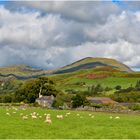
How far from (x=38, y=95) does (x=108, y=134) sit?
97586 mm

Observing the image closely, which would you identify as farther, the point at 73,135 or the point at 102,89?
the point at 102,89

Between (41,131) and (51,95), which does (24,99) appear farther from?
(41,131)

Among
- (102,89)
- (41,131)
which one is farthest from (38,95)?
(41,131)

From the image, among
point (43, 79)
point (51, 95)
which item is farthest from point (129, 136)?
point (43, 79)

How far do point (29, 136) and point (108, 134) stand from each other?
5.77m

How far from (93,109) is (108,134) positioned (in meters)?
53.3

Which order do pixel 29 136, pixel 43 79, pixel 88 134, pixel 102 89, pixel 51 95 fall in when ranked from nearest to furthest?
pixel 29 136 → pixel 88 134 → pixel 51 95 → pixel 43 79 → pixel 102 89

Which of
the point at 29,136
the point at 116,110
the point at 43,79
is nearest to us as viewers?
the point at 29,136

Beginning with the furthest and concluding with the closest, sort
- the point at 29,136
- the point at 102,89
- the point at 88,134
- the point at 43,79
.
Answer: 1. the point at 102,89
2. the point at 43,79
3. the point at 88,134
4. the point at 29,136

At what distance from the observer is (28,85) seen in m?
127

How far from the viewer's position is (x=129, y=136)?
24391mm

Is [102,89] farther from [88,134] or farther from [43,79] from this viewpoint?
[88,134]

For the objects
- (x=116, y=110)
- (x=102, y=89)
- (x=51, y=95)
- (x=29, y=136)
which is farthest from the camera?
(x=102, y=89)

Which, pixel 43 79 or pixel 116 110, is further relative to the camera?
pixel 43 79
